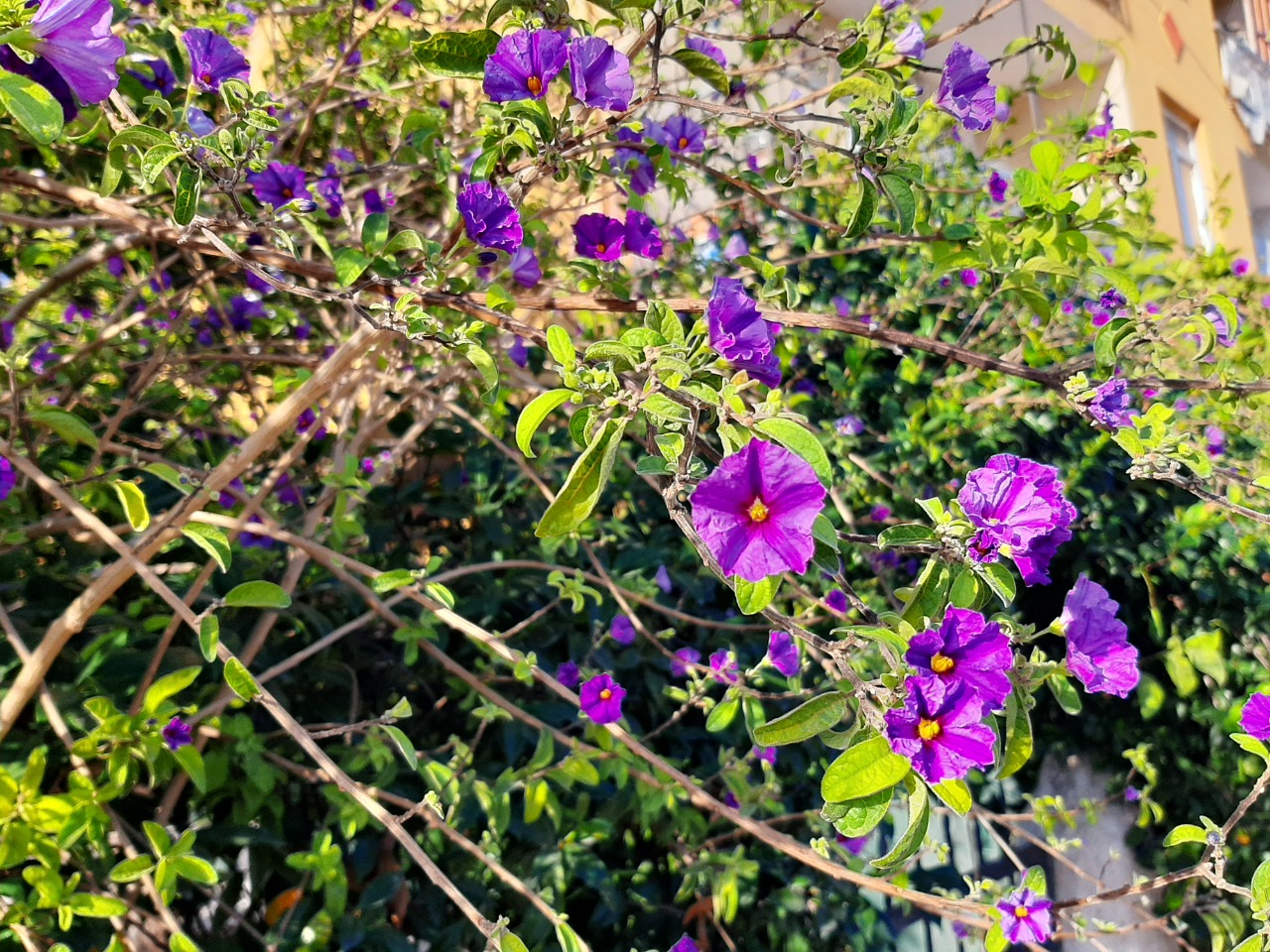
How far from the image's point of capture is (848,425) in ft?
7.74

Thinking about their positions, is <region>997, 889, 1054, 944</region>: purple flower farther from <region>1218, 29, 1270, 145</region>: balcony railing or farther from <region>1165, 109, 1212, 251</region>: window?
<region>1218, 29, 1270, 145</region>: balcony railing

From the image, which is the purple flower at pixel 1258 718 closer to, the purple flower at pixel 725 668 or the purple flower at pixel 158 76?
the purple flower at pixel 725 668

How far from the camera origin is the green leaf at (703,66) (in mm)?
1040

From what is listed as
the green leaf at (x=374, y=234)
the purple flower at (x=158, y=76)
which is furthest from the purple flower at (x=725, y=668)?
the purple flower at (x=158, y=76)

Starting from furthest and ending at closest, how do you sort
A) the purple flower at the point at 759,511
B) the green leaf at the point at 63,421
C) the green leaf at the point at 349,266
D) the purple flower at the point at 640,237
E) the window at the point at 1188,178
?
1. the window at the point at 1188,178
2. the purple flower at the point at 640,237
3. the green leaf at the point at 63,421
4. the green leaf at the point at 349,266
5. the purple flower at the point at 759,511

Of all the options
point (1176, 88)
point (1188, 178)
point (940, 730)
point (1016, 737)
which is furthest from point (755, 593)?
point (1188, 178)

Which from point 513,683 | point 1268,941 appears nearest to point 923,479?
point 513,683

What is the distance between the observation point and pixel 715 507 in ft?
2.16

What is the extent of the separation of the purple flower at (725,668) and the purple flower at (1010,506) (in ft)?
2.24

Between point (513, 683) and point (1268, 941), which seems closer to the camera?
point (1268, 941)

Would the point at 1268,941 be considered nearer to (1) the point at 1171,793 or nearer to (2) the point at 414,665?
(2) the point at 414,665

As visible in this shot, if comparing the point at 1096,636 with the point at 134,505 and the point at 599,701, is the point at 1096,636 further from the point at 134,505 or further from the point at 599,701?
the point at 134,505

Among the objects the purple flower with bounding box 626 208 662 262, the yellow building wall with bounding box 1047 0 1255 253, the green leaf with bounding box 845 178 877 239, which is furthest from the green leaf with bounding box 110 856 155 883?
the yellow building wall with bounding box 1047 0 1255 253

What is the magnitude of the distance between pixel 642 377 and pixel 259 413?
178 centimetres
